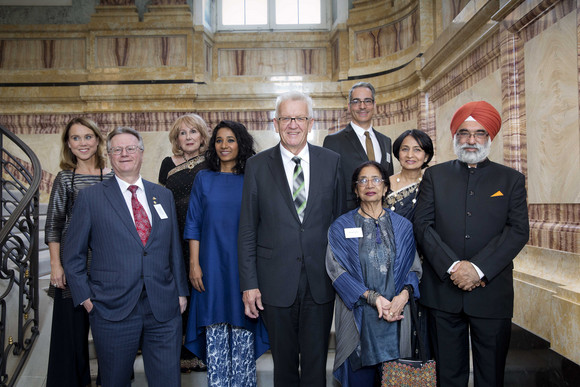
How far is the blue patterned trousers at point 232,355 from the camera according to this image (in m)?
2.65

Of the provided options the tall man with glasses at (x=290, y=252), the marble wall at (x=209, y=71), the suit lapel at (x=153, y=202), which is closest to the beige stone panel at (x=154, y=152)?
the marble wall at (x=209, y=71)

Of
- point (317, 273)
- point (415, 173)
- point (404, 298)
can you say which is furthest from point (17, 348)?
point (415, 173)

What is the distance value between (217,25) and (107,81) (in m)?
1.93

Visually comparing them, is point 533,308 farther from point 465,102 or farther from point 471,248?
point 465,102

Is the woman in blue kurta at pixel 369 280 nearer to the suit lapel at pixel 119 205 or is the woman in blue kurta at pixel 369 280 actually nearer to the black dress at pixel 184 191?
the suit lapel at pixel 119 205

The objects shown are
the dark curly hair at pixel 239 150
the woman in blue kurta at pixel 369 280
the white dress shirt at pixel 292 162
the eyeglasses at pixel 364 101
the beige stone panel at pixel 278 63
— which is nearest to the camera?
the woman in blue kurta at pixel 369 280

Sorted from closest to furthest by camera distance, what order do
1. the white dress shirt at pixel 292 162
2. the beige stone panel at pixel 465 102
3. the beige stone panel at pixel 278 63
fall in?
the white dress shirt at pixel 292 162
the beige stone panel at pixel 465 102
the beige stone panel at pixel 278 63

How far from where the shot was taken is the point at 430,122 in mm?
5922

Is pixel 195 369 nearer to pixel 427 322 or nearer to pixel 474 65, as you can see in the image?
pixel 427 322

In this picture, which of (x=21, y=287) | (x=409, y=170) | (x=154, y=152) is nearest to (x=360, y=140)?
(x=409, y=170)

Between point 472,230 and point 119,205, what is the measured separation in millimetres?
1688

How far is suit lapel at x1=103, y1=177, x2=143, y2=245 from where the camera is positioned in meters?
2.32

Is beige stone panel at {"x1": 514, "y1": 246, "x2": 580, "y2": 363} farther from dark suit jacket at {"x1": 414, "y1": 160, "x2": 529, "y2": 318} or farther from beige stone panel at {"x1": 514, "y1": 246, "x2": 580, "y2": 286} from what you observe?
dark suit jacket at {"x1": 414, "y1": 160, "x2": 529, "y2": 318}

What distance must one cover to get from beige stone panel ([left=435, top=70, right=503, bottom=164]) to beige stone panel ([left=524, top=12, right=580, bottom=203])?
0.48 metres
